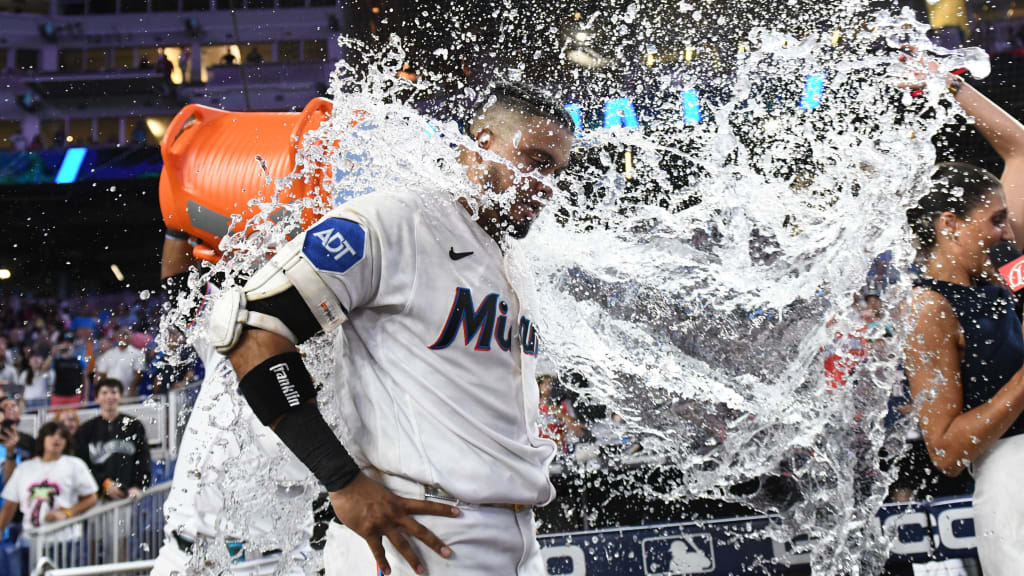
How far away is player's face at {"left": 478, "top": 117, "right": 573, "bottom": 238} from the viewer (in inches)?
76.7

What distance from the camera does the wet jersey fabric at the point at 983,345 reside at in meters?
2.46

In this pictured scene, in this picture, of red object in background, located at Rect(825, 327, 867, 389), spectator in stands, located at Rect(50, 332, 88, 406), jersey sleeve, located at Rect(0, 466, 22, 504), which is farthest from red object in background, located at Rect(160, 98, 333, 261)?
spectator in stands, located at Rect(50, 332, 88, 406)

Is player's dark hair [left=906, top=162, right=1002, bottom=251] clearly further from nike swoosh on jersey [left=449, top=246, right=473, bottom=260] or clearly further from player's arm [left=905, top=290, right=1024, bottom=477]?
nike swoosh on jersey [left=449, top=246, right=473, bottom=260]

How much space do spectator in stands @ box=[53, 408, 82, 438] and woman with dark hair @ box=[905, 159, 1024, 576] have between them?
582cm

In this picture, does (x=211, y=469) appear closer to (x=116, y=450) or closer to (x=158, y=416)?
(x=116, y=450)

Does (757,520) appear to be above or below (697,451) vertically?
below

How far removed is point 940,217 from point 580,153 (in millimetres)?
1616

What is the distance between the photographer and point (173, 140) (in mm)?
2629

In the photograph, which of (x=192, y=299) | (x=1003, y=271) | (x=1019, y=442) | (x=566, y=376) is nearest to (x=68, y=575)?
(x=192, y=299)

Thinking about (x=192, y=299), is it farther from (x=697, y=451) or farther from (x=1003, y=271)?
(x=1003, y=271)

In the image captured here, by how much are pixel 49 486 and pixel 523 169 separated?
5.21 m

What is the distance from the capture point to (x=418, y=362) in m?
1.73

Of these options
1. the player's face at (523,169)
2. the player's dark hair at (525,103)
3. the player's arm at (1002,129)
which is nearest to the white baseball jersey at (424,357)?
the player's face at (523,169)

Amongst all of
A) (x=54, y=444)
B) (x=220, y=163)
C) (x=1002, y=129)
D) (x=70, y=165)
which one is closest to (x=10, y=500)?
(x=54, y=444)
